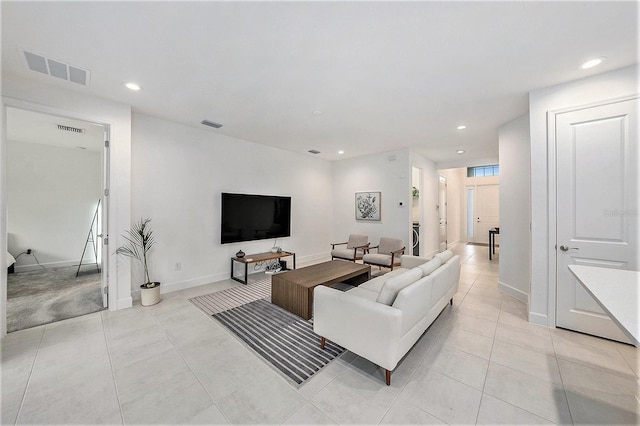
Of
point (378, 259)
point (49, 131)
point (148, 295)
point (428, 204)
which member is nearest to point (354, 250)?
point (378, 259)

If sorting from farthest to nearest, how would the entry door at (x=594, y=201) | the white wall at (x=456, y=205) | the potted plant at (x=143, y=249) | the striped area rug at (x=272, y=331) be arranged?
the white wall at (x=456, y=205), the potted plant at (x=143, y=249), the entry door at (x=594, y=201), the striped area rug at (x=272, y=331)

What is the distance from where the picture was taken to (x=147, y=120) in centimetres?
361

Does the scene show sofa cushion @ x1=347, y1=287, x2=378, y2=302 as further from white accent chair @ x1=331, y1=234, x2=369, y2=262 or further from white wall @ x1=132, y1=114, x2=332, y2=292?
white wall @ x1=132, y1=114, x2=332, y2=292

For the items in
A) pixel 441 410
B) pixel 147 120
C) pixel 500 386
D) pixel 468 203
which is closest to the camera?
pixel 441 410

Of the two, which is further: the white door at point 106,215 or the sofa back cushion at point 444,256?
the white door at point 106,215

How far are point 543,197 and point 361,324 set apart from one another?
8.58 ft

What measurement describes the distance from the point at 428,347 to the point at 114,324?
3.43m

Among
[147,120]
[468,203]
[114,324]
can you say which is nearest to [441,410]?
[114,324]

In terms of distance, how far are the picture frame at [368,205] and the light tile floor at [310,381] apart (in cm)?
342

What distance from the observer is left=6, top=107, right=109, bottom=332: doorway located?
A: 154 inches

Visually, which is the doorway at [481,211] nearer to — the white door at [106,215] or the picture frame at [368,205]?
the picture frame at [368,205]

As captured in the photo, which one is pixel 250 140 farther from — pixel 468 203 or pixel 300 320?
pixel 468 203

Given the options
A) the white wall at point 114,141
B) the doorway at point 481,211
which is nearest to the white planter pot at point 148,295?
the white wall at point 114,141

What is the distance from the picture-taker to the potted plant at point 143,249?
3.27 meters
